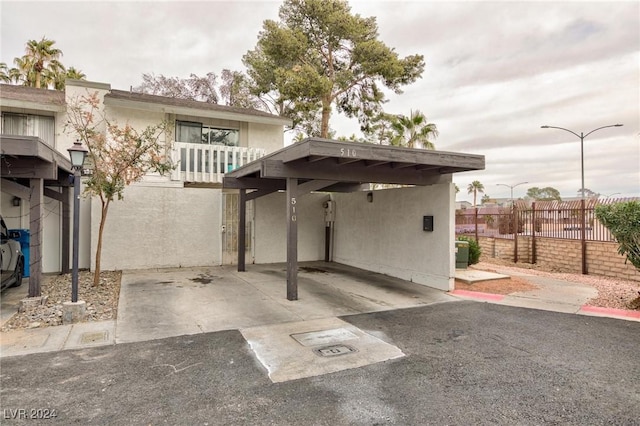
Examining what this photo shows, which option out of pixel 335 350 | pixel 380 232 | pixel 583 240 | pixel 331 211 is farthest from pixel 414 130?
pixel 335 350

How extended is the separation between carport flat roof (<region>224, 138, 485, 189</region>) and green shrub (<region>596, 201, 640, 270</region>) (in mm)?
2679

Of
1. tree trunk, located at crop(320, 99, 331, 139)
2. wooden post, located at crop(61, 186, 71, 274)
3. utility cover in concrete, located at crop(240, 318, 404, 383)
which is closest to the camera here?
utility cover in concrete, located at crop(240, 318, 404, 383)

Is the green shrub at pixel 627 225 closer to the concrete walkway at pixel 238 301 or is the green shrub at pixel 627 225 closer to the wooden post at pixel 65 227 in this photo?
the concrete walkway at pixel 238 301

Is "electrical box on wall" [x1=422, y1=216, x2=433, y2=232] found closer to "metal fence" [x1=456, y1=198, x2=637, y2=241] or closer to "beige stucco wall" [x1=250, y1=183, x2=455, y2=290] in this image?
"beige stucco wall" [x1=250, y1=183, x2=455, y2=290]

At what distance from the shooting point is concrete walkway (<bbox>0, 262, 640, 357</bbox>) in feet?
16.8

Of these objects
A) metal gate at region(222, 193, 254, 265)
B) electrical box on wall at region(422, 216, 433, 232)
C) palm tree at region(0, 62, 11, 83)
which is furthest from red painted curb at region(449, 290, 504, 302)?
palm tree at region(0, 62, 11, 83)

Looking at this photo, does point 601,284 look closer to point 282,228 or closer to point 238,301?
point 238,301

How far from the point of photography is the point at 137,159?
26.5 feet

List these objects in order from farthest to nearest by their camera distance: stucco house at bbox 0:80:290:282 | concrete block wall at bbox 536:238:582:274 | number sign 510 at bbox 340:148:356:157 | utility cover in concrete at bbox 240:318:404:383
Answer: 1. concrete block wall at bbox 536:238:582:274
2. stucco house at bbox 0:80:290:282
3. number sign 510 at bbox 340:148:356:157
4. utility cover in concrete at bbox 240:318:404:383

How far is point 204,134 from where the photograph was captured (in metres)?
12.7

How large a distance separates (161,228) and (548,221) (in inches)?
507

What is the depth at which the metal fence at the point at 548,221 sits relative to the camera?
412 inches

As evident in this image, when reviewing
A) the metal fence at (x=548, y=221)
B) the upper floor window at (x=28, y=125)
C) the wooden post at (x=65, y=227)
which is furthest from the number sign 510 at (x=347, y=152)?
the upper floor window at (x=28, y=125)

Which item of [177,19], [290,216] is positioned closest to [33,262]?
[290,216]
